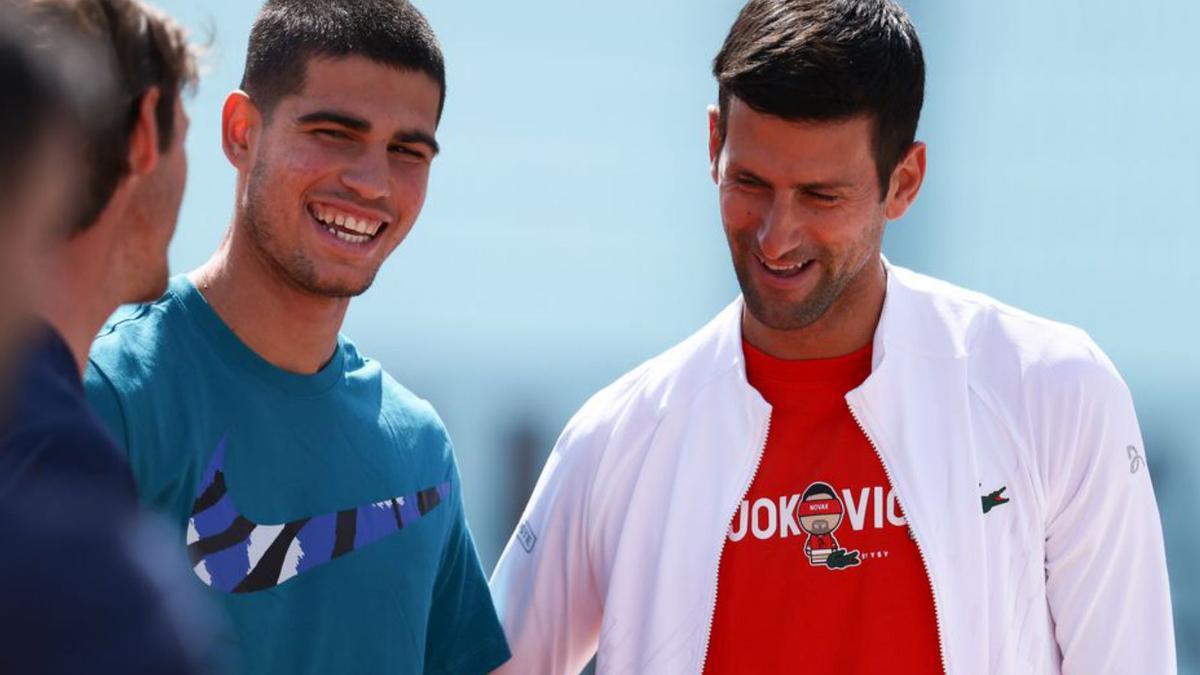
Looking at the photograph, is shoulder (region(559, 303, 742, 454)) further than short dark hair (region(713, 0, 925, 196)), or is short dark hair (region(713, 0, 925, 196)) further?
shoulder (region(559, 303, 742, 454))

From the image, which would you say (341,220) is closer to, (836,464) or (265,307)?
(265,307)

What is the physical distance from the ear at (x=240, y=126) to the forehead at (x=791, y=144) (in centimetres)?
90

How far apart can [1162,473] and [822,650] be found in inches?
166

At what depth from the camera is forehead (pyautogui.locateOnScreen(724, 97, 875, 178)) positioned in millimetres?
3225

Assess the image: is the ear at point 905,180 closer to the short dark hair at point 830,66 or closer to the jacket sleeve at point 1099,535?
the short dark hair at point 830,66

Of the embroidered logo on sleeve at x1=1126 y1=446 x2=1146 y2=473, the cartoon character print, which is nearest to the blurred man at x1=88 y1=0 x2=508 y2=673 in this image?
the cartoon character print

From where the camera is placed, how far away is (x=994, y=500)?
3.16 metres

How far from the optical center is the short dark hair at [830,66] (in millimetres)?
3246

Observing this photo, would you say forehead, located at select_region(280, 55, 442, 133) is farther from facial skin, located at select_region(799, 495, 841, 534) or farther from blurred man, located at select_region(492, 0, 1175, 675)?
facial skin, located at select_region(799, 495, 841, 534)

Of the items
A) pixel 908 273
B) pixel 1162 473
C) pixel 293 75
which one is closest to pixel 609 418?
pixel 908 273

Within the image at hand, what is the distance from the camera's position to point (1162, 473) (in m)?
6.91

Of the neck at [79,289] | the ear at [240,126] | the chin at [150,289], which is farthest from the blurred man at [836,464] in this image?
the neck at [79,289]

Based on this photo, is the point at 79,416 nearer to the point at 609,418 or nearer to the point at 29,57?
the point at 29,57

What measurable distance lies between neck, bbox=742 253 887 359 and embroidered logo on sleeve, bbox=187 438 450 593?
0.89m
